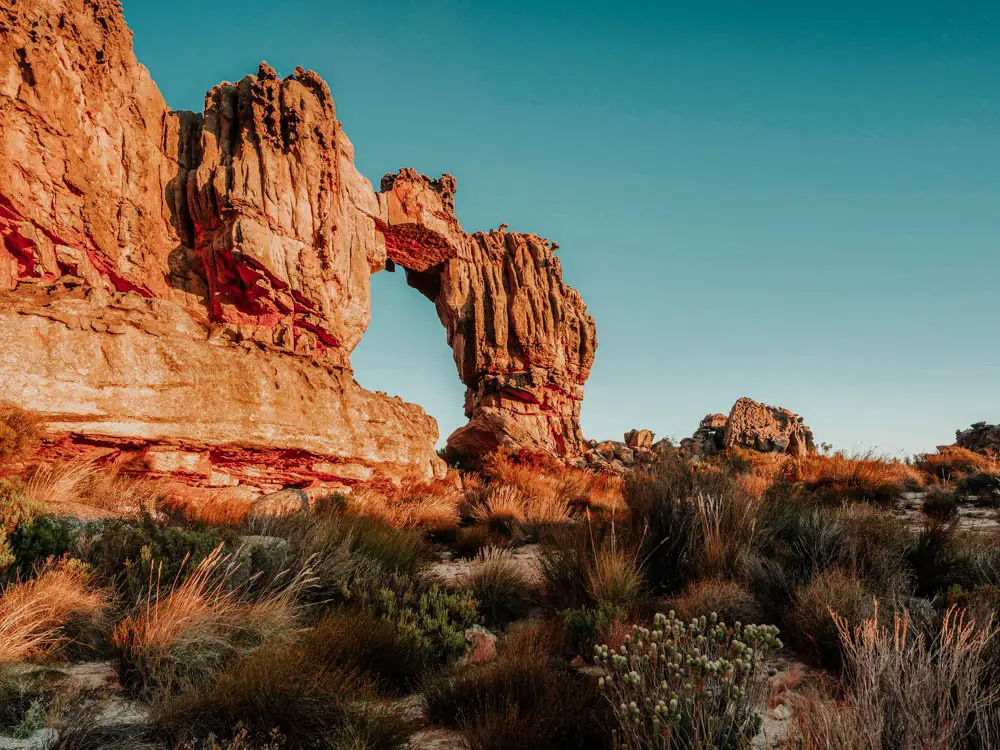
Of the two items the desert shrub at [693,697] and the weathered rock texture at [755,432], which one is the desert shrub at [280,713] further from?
the weathered rock texture at [755,432]

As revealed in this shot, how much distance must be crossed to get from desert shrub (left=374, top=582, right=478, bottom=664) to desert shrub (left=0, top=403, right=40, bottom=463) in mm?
4963

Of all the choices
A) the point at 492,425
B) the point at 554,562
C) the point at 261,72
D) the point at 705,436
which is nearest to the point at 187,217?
the point at 261,72

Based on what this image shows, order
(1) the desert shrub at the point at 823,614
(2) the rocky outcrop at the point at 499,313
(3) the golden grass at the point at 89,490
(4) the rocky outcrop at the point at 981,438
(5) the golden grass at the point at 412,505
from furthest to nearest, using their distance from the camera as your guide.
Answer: (2) the rocky outcrop at the point at 499,313 < (4) the rocky outcrop at the point at 981,438 < (5) the golden grass at the point at 412,505 < (3) the golden grass at the point at 89,490 < (1) the desert shrub at the point at 823,614

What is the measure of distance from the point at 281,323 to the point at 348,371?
3649mm

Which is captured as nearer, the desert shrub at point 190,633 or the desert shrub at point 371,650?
the desert shrub at point 190,633

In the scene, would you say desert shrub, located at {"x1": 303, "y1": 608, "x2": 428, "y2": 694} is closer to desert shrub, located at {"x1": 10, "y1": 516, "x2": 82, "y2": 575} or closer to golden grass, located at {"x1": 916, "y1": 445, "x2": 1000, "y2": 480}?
desert shrub, located at {"x1": 10, "y1": 516, "x2": 82, "y2": 575}

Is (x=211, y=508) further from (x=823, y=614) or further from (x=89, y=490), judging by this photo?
(x=823, y=614)

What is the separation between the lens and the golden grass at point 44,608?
9.05 ft

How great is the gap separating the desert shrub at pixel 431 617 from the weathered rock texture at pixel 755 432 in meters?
17.6

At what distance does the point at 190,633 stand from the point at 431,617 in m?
1.75

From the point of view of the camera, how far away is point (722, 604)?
3609mm

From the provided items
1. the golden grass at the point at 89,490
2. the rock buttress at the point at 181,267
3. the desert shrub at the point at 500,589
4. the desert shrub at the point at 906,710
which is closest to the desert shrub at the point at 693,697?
the desert shrub at the point at 906,710

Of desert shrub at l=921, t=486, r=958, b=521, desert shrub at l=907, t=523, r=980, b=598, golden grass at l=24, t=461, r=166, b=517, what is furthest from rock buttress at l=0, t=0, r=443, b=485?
desert shrub at l=921, t=486, r=958, b=521

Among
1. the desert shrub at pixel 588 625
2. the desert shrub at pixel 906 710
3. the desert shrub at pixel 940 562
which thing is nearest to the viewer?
the desert shrub at pixel 906 710
